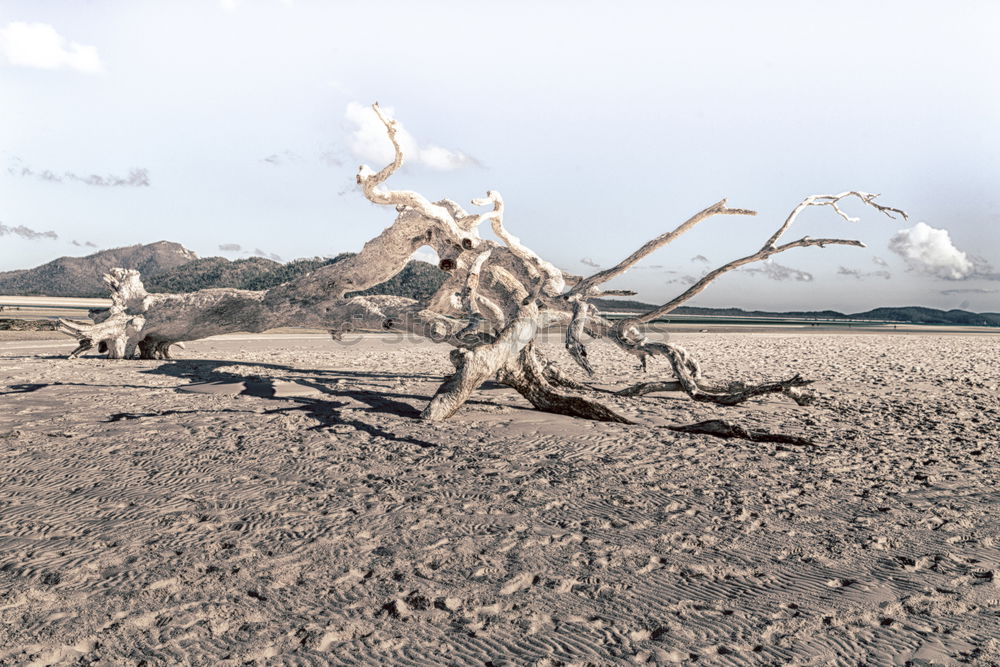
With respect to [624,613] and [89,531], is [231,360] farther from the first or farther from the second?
[624,613]

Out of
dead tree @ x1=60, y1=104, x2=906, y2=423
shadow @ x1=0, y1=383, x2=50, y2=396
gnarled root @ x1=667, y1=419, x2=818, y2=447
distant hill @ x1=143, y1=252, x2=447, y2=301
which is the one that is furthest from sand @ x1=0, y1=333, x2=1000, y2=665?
distant hill @ x1=143, y1=252, x2=447, y2=301

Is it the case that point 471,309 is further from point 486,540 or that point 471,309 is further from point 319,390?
point 486,540

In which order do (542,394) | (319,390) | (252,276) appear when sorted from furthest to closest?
1. (252,276)
2. (319,390)
3. (542,394)

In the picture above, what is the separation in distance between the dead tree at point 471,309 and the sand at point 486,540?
0.82 meters

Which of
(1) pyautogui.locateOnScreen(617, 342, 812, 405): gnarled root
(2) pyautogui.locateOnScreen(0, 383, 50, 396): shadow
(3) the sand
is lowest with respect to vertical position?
(2) pyautogui.locateOnScreen(0, 383, 50, 396): shadow

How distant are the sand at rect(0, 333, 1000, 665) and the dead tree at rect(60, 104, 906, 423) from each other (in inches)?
32.1

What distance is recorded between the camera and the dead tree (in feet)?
23.8

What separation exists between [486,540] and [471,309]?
5.25 meters

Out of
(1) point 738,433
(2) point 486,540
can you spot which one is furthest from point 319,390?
(2) point 486,540

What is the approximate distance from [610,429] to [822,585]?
332cm

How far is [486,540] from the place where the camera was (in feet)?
11.0

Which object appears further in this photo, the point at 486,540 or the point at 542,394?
the point at 542,394

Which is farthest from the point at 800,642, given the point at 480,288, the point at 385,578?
the point at 480,288

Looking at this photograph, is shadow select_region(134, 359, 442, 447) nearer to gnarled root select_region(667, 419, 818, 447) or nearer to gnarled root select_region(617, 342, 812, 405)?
gnarled root select_region(667, 419, 818, 447)
